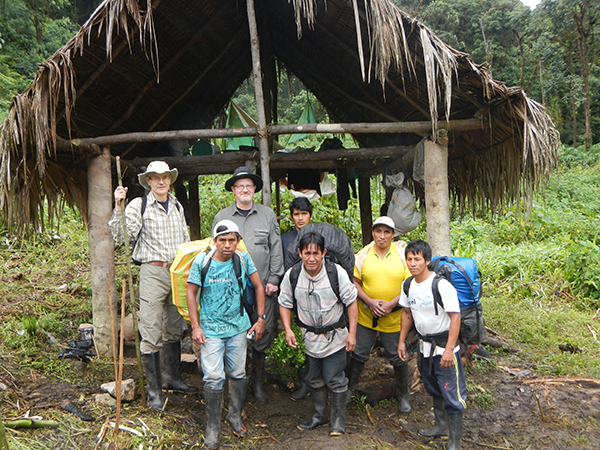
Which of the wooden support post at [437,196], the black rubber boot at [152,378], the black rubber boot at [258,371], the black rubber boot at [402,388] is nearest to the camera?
the black rubber boot at [152,378]

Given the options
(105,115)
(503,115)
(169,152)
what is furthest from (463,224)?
(105,115)

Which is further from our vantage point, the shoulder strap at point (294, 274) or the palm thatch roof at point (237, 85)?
the palm thatch roof at point (237, 85)

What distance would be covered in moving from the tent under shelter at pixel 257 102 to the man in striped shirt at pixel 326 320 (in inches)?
54.7

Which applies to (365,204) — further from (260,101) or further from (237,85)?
(260,101)

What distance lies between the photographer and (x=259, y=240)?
3.65 metres

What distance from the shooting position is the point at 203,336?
9.85ft

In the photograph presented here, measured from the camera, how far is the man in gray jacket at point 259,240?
3.64 m

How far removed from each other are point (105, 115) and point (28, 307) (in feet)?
9.34

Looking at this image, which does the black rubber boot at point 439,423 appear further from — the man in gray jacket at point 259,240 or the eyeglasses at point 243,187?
the eyeglasses at point 243,187

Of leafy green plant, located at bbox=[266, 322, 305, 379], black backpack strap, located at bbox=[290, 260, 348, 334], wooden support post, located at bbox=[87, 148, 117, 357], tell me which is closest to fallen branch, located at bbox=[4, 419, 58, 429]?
wooden support post, located at bbox=[87, 148, 117, 357]

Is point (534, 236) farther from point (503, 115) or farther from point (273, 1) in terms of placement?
point (273, 1)

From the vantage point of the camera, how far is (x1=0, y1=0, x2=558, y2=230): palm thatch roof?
3812 millimetres

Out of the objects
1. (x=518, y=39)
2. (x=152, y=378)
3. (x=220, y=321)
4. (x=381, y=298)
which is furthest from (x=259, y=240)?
(x=518, y=39)

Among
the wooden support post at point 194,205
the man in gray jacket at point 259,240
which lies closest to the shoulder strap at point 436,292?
the man in gray jacket at point 259,240
